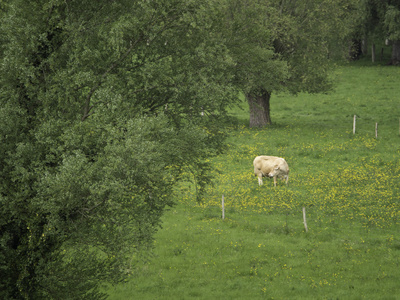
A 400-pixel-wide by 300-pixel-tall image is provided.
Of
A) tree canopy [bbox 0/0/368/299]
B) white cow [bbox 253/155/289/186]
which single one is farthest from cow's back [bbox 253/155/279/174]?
tree canopy [bbox 0/0/368/299]

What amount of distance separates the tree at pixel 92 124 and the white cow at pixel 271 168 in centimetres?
1421

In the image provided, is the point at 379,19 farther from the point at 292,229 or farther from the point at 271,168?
the point at 292,229

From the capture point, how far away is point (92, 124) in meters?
11.3

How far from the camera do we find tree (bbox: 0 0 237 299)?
10.7 meters

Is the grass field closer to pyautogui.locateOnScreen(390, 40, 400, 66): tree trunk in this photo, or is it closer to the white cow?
the white cow

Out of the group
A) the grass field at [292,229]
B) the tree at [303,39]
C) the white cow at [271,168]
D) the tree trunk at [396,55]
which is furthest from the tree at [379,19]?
the white cow at [271,168]

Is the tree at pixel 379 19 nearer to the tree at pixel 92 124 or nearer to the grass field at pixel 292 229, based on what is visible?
the grass field at pixel 292 229

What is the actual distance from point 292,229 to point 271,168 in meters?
6.34

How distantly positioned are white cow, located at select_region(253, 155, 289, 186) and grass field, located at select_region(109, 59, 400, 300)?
21.3 inches

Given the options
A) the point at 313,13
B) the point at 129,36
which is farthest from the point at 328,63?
the point at 129,36

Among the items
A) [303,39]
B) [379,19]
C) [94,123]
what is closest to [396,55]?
[379,19]

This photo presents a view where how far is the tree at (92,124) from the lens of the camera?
420 inches

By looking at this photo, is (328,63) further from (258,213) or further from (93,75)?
(93,75)

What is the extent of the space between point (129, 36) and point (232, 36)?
148 inches
